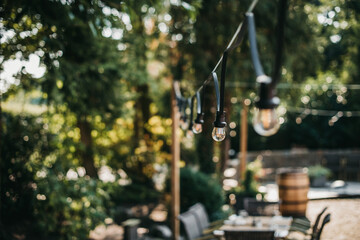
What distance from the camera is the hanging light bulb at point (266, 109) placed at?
1515 mm

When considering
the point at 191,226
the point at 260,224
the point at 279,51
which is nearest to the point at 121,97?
the point at 191,226

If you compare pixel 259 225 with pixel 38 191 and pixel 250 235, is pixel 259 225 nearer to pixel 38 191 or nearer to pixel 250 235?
pixel 250 235

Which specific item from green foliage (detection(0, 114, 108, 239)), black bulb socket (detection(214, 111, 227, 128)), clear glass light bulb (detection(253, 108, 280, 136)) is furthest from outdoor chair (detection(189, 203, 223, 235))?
clear glass light bulb (detection(253, 108, 280, 136))

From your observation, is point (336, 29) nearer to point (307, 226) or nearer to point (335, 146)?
point (307, 226)

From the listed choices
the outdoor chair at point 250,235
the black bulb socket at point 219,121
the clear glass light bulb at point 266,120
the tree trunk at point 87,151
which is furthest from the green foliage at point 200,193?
the clear glass light bulb at point 266,120

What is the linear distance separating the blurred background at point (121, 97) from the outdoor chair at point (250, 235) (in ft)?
9.50

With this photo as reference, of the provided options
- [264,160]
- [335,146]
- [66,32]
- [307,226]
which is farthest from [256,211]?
[335,146]

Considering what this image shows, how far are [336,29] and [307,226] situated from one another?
6.48 m

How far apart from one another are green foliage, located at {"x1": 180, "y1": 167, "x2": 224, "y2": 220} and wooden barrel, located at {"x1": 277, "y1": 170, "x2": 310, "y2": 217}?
161 cm

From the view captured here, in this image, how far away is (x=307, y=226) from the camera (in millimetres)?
6246

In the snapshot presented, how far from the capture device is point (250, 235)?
15.7 ft

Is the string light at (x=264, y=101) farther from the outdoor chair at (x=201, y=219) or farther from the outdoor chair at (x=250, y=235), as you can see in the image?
the outdoor chair at (x=201, y=219)

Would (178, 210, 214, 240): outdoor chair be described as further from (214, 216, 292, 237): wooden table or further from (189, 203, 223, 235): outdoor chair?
(214, 216, 292, 237): wooden table

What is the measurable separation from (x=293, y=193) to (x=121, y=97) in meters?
4.75
